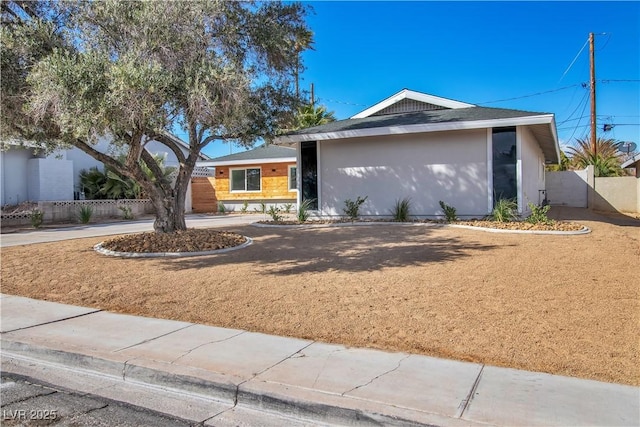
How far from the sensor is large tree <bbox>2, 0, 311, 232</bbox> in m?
7.32

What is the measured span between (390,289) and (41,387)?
13.5 ft

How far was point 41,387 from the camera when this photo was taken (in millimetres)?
3936

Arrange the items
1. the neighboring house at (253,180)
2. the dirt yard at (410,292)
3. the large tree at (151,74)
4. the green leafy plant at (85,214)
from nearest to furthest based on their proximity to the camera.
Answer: the dirt yard at (410,292), the large tree at (151,74), the green leafy plant at (85,214), the neighboring house at (253,180)

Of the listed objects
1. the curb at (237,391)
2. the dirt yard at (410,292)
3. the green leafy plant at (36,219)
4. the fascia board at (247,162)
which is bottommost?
the curb at (237,391)

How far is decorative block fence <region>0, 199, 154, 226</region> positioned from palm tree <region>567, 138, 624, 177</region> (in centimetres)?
2381

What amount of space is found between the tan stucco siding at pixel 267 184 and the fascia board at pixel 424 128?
7.87 meters

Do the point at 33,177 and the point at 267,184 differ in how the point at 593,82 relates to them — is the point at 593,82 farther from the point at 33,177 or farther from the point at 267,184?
the point at 33,177

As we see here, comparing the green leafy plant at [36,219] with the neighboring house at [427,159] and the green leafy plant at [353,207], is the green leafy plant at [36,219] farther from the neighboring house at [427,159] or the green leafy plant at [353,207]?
the green leafy plant at [353,207]

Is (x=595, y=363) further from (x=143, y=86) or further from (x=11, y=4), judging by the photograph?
(x=11, y=4)

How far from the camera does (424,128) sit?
45.5 feet

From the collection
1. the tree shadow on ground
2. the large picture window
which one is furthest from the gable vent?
the large picture window

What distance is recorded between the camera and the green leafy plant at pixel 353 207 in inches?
594

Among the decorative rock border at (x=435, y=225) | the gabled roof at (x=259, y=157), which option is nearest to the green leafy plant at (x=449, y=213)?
the decorative rock border at (x=435, y=225)

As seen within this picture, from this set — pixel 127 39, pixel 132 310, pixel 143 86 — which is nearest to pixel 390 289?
pixel 132 310
